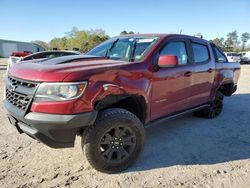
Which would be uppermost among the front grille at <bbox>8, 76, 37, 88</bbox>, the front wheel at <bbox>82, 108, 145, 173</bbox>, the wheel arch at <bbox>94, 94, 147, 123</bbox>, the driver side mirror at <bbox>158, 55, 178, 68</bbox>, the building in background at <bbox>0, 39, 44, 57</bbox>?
the driver side mirror at <bbox>158, 55, 178, 68</bbox>

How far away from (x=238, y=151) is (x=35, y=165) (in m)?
3.15

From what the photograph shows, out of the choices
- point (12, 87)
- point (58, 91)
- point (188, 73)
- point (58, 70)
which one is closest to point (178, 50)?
point (188, 73)

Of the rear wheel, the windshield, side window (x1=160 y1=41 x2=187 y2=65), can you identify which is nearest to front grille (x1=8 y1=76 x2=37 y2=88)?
the windshield

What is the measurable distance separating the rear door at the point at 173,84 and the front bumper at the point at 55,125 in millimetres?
1272

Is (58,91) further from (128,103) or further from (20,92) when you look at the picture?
(128,103)

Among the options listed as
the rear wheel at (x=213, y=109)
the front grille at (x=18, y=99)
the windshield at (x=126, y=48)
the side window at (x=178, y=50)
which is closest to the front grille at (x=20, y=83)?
the front grille at (x=18, y=99)

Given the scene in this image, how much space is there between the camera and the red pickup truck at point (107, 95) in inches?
121

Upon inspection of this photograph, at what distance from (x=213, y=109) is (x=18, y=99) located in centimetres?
444

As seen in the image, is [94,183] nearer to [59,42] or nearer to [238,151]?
[238,151]

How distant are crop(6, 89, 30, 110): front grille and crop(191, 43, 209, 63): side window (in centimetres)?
323

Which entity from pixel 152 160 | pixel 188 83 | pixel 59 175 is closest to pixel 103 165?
pixel 59 175

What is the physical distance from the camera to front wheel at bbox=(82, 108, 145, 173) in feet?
11.0

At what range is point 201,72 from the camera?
5227 mm

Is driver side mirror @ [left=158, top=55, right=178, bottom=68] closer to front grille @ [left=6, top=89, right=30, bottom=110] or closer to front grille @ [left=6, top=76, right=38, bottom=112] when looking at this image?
front grille @ [left=6, top=76, right=38, bottom=112]
